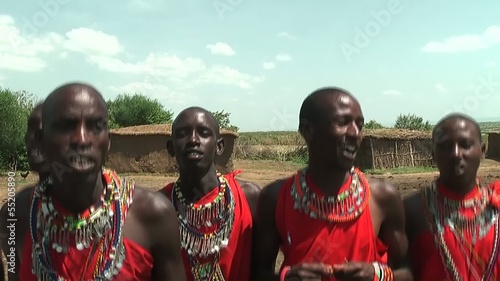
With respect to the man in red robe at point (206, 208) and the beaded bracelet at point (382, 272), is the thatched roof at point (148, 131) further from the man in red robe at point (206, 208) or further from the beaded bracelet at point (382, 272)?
the beaded bracelet at point (382, 272)

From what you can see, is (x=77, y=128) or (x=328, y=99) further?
(x=328, y=99)

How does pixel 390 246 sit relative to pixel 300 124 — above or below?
below

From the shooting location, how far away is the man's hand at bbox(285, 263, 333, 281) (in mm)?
2148

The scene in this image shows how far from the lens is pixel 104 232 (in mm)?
1981

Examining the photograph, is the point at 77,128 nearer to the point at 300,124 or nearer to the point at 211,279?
the point at 300,124

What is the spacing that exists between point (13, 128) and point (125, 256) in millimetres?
23071

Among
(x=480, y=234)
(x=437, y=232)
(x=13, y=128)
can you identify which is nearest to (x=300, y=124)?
(x=437, y=232)

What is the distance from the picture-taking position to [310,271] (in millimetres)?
2164

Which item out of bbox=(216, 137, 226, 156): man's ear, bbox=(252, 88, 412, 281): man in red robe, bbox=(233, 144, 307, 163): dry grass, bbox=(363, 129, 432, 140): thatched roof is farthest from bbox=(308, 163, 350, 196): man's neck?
bbox=(233, 144, 307, 163): dry grass

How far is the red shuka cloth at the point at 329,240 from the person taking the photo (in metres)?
2.37

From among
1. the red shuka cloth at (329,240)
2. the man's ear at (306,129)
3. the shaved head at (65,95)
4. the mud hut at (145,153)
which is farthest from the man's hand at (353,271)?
the mud hut at (145,153)

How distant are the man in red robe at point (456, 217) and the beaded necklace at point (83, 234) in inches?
63.4

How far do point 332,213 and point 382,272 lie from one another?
1.21ft

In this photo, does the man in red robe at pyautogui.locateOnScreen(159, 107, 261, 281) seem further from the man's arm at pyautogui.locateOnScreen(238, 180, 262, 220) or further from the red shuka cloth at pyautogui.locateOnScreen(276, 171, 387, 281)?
the red shuka cloth at pyautogui.locateOnScreen(276, 171, 387, 281)
